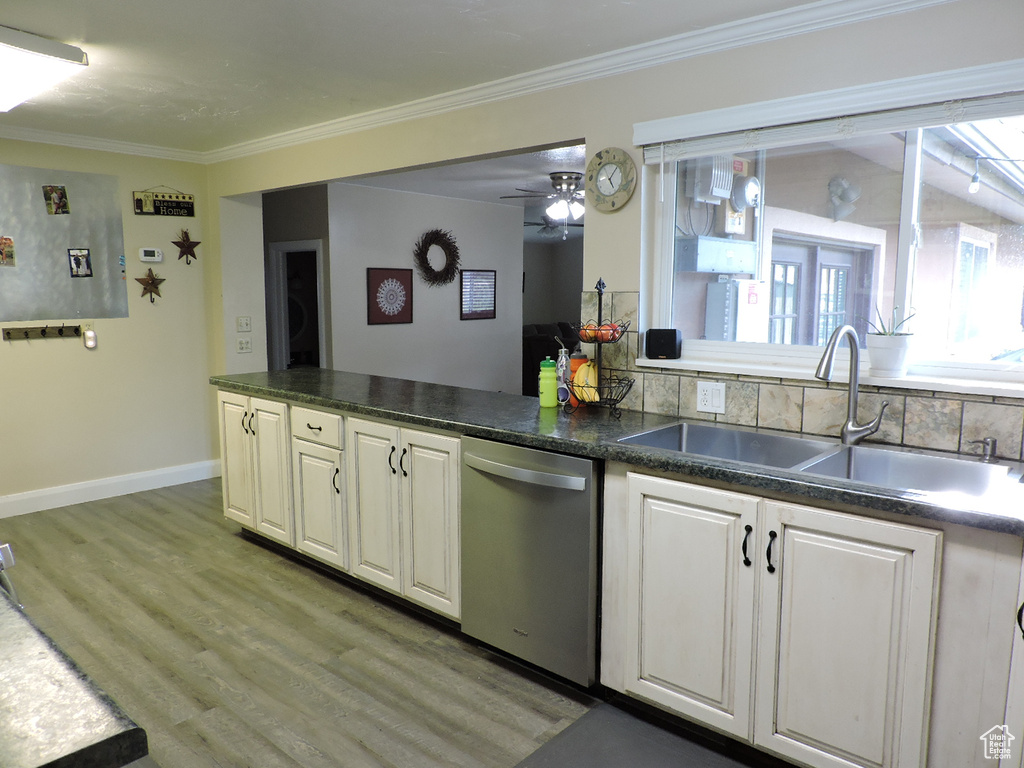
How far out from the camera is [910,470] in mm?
2158

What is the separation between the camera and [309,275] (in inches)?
264

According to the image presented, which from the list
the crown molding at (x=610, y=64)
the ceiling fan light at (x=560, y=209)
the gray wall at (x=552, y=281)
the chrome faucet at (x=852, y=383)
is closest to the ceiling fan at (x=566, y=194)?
the ceiling fan light at (x=560, y=209)

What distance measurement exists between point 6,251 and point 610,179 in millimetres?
3641

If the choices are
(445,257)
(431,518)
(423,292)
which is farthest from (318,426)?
(445,257)

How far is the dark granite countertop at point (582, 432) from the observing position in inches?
64.3

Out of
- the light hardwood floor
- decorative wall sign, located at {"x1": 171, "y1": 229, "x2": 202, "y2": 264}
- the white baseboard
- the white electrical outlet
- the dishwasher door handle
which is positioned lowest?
the light hardwood floor

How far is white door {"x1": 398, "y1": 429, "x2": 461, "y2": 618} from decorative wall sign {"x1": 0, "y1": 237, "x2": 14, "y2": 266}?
3.01 meters

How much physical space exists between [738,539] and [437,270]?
5.66m

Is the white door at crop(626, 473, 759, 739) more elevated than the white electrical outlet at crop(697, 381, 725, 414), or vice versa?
the white electrical outlet at crop(697, 381, 725, 414)

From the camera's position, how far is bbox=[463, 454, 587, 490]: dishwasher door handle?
2.27 metres

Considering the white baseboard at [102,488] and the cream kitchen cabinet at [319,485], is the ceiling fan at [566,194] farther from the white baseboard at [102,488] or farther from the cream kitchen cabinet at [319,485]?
the white baseboard at [102,488]

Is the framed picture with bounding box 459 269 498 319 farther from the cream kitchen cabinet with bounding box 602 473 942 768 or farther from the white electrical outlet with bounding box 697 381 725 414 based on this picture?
the cream kitchen cabinet with bounding box 602 473 942 768

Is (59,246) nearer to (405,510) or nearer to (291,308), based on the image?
(291,308)

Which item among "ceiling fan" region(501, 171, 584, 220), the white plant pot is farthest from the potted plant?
"ceiling fan" region(501, 171, 584, 220)
